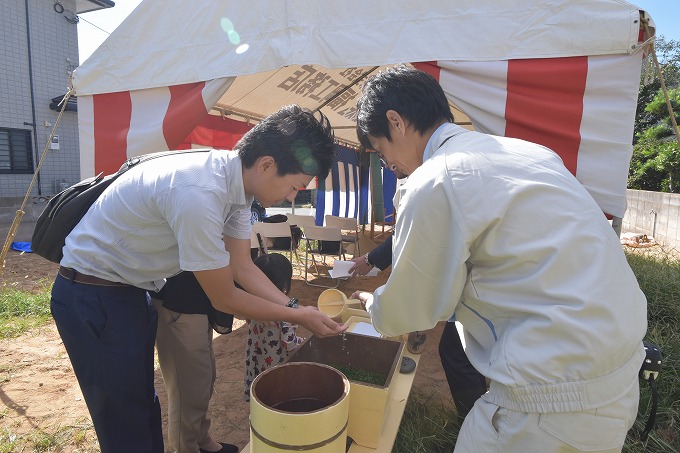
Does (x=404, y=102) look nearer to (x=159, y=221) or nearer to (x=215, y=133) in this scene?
(x=159, y=221)

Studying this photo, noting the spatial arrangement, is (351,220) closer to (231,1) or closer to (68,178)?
(231,1)

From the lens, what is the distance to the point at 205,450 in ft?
6.48

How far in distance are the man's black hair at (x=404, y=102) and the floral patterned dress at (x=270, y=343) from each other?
1.19 meters

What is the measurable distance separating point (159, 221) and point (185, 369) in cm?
83

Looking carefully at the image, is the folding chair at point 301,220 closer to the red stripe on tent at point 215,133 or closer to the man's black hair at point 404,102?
the red stripe on tent at point 215,133

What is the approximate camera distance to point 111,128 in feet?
10.0

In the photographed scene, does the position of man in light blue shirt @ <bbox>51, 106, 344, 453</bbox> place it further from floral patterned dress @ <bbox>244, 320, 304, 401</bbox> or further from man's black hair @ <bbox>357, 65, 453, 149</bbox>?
floral patterned dress @ <bbox>244, 320, 304, 401</bbox>

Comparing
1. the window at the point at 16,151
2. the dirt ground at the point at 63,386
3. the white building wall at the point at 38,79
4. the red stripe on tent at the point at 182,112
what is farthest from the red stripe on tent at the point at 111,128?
the window at the point at 16,151

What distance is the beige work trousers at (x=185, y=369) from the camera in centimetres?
172

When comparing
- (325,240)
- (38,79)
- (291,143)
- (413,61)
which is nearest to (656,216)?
Result: (325,240)

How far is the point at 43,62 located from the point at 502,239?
38.1 ft

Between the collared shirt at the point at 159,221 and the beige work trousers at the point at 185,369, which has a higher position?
the collared shirt at the point at 159,221

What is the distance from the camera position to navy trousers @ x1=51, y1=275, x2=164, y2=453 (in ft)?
4.25

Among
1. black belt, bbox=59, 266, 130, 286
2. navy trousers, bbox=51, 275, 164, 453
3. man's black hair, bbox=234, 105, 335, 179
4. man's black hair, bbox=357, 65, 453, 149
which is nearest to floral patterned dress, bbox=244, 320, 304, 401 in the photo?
navy trousers, bbox=51, 275, 164, 453
